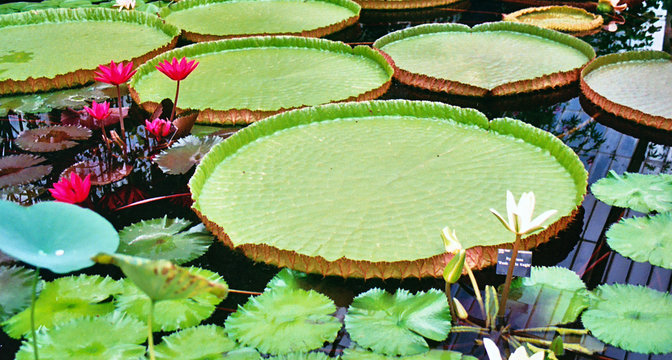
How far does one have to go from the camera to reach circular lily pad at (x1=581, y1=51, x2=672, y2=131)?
2.25 metres

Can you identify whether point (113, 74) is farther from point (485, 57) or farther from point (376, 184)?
point (485, 57)

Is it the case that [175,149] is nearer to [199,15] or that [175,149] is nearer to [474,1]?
[199,15]

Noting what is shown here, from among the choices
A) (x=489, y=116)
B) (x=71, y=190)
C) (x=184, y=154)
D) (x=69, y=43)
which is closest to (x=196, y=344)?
(x=71, y=190)

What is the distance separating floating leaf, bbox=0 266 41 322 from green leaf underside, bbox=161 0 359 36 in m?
2.39

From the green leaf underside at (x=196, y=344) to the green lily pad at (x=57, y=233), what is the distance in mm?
361

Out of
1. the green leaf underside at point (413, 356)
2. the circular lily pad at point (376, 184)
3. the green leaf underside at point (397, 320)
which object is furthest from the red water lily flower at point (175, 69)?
the green leaf underside at point (413, 356)

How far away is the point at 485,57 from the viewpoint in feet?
9.55

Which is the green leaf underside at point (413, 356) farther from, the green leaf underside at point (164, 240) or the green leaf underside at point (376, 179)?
the green leaf underside at point (164, 240)

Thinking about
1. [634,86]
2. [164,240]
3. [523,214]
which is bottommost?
[164,240]

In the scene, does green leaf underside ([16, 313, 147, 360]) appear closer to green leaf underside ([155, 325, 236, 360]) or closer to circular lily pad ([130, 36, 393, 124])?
green leaf underside ([155, 325, 236, 360])

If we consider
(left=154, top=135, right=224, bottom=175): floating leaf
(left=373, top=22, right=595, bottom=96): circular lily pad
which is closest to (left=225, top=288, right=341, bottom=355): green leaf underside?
(left=154, top=135, right=224, bottom=175): floating leaf

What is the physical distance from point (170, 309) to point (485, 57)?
2.24m

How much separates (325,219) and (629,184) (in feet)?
3.26

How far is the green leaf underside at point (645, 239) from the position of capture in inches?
56.6
